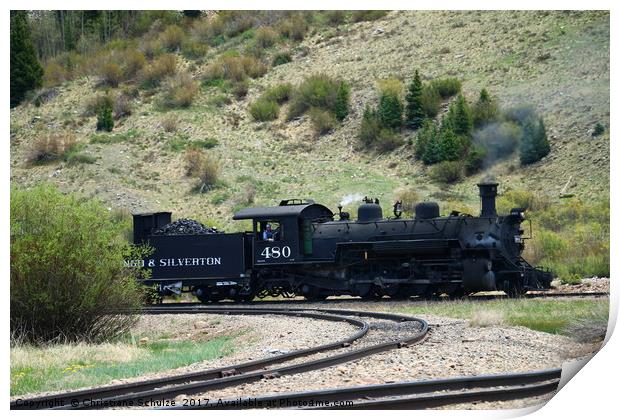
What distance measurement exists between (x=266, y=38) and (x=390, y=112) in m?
15.1

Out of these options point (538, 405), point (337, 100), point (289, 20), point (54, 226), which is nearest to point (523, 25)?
point (337, 100)

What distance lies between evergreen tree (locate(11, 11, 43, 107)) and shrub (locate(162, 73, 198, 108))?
26.9ft

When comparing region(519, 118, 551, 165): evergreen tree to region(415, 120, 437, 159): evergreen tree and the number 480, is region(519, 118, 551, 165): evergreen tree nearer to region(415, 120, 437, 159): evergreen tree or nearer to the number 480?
region(415, 120, 437, 159): evergreen tree

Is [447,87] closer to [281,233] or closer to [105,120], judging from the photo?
[105,120]

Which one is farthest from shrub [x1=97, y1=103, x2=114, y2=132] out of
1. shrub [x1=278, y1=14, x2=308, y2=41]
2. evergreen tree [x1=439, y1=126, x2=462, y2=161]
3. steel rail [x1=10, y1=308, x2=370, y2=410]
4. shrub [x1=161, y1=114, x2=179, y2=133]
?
steel rail [x1=10, y1=308, x2=370, y2=410]

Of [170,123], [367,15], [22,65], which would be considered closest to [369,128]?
[170,123]

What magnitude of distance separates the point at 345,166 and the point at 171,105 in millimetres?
14107

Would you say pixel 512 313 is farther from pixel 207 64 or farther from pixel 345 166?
pixel 207 64

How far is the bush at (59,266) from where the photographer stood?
734 inches

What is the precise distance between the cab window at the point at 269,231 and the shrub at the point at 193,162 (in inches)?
858

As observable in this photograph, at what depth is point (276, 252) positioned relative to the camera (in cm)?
2947

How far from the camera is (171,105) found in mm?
59344

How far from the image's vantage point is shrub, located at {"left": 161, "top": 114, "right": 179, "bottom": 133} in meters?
56.8

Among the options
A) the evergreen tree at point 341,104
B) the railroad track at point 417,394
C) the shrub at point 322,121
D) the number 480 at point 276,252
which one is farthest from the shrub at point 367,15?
the railroad track at point 417,394
